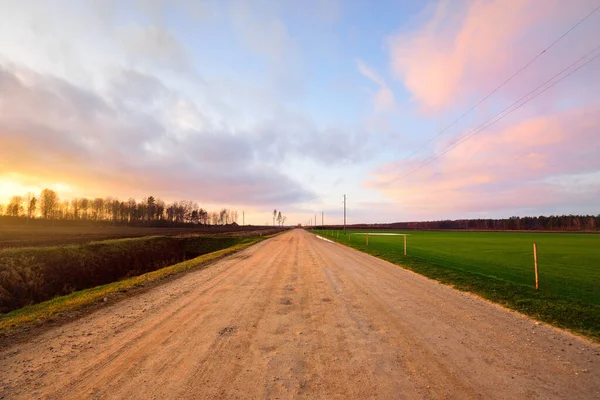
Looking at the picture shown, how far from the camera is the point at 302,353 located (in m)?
4.96

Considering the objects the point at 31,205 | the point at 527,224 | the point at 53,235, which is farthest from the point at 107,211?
the point at 527,224

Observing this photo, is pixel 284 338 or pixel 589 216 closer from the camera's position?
pixel 284 338

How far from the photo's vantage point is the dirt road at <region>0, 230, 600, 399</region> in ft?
12.7

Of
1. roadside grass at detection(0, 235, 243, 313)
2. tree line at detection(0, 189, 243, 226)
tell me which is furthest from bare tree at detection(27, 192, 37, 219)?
roadside grass at detection(0, 235, 243, 313)

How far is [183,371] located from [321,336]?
2.66 metres

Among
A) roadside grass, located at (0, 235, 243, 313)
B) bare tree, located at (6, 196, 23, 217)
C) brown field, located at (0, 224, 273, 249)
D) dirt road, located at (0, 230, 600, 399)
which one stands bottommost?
roadside grass, located at (0, 235, 243, 313)

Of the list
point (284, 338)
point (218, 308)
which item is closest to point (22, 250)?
point (218, 308)

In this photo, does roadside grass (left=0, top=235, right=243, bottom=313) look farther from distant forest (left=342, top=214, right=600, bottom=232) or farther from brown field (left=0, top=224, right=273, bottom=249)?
distant forest (left=342, top=214, right=600, bottom=232)

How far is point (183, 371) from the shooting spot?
4.34 m

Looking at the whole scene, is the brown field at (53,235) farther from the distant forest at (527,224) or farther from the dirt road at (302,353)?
the distant forest at (527,224)

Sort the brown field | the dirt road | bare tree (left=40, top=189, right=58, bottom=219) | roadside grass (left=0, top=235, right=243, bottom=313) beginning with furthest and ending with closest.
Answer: bare tree (left=40, top=189, right=58, bottom=219) → the brown field → roadside grass (left=0, top=235, right=243, bottom=313) → the dirt road

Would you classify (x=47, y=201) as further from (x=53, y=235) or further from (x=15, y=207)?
(x=53, y=235)

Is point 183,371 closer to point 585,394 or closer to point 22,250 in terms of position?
point 585,394

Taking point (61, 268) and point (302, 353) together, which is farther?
point (61, 268)
